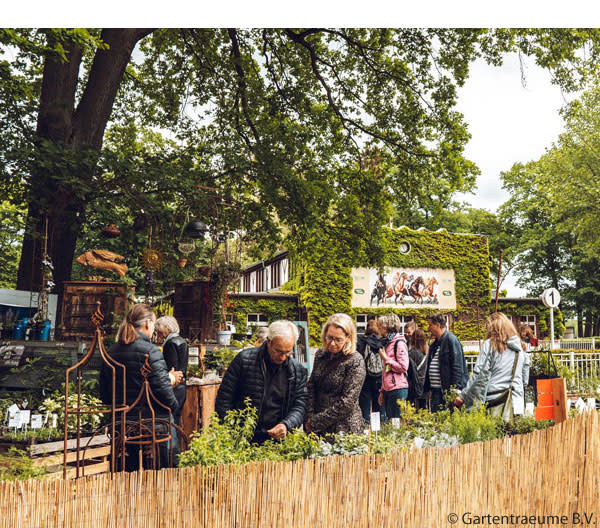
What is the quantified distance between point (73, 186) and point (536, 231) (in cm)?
788

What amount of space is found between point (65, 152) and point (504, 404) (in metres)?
5.25

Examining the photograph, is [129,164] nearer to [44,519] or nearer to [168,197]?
[168,197]

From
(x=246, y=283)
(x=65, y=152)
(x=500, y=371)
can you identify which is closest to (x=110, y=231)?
(x=65, y=152)

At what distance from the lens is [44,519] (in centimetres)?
278

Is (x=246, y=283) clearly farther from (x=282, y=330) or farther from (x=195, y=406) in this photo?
(x=282, y=330)

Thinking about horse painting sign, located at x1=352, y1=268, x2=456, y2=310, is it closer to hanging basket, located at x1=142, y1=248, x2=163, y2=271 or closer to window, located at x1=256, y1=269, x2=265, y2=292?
window, located at x1=256, y1=269, x2=265, y2=292

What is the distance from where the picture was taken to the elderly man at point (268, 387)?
371 centimetres

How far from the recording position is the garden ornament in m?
6.30

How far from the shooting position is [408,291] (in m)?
18.0

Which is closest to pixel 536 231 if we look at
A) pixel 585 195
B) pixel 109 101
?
pixel 585 195

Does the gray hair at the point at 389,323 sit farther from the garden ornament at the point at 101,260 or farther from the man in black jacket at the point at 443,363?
the garden ornament at the point at 101,260

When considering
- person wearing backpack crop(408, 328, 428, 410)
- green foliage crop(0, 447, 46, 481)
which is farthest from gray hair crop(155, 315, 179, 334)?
person wearing backpack crop(408, 328, 428, 410)

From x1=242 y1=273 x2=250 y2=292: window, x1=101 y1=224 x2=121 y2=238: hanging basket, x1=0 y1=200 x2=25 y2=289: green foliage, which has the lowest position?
x1=101 y1=224 x2=121 y2=238: hanging basket

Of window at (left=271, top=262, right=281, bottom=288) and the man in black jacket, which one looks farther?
window at (left=271, top=262, right=281, bottom=288)
